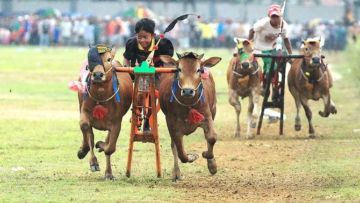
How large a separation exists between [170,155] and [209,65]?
3.60 m

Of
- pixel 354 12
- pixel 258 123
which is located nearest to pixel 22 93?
pixel 258 123

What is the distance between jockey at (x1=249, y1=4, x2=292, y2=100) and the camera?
72.3ft

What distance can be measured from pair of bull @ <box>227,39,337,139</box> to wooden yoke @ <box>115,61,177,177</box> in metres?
6.17

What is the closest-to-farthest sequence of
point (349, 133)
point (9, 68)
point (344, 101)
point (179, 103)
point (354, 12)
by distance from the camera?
point (179, 103), point (349, 133), point (344, 101), point (9, 68), point (354, 12)

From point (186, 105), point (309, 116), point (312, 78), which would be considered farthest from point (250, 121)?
point (186, 105)

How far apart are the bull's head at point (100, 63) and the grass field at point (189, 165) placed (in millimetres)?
1273

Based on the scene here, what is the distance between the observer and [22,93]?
32562 millimetres

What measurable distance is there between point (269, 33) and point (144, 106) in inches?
303

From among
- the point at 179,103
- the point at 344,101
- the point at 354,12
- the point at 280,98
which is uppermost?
the point at 179,103

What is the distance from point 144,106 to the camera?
15141 mm

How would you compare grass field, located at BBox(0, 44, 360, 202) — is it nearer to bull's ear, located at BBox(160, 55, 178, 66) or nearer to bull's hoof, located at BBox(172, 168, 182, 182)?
bull's hoof, located at BBox(172, 168, 182, 182)

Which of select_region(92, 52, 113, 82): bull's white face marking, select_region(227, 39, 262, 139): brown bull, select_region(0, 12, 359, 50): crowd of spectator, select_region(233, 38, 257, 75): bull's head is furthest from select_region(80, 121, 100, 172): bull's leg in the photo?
select_region(0, 12, 359, 50): crowd of spectator

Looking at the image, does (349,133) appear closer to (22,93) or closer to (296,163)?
→ (296,163)

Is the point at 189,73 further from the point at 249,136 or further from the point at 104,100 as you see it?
the point at 249,136
